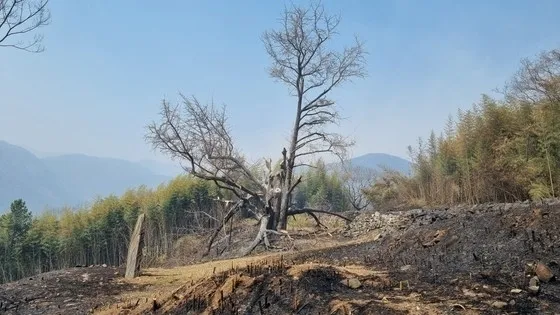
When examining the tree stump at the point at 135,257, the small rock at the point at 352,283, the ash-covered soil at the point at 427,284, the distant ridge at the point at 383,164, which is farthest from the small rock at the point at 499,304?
the distant ridge at the point at 383,164

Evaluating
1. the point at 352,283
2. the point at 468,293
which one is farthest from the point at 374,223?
the point at 468,293

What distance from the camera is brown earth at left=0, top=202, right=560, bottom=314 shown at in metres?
2.96

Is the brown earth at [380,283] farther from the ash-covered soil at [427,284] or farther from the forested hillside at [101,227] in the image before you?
the forested hillside at [101,227]

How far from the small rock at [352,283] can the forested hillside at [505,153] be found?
25.2ft

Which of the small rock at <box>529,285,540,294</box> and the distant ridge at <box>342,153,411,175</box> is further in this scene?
the distant ridge at <box>342,153,411,175</box>

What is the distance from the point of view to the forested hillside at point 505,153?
10.0m

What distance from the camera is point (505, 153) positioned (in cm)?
1101

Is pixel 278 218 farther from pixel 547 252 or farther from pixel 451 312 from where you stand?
pixel 451 312

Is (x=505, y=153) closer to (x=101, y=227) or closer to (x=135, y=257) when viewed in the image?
(x=135, y=257)

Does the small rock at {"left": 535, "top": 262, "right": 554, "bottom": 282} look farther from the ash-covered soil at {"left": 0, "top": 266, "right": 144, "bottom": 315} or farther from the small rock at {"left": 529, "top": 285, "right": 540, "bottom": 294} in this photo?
the ash-covered soil at {"left": 0, "top": 266, "right": 144, "bottom": 315}

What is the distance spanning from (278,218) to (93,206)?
7.36 m

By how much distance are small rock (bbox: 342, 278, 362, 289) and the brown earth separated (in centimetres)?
1

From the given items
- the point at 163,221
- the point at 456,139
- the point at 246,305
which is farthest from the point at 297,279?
the point at 163,221

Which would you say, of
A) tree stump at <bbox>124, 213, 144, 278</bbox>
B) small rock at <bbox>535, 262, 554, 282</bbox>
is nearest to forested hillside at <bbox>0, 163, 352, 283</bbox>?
tree stump at <bbox>124, 213, 144, 278</bbox>
